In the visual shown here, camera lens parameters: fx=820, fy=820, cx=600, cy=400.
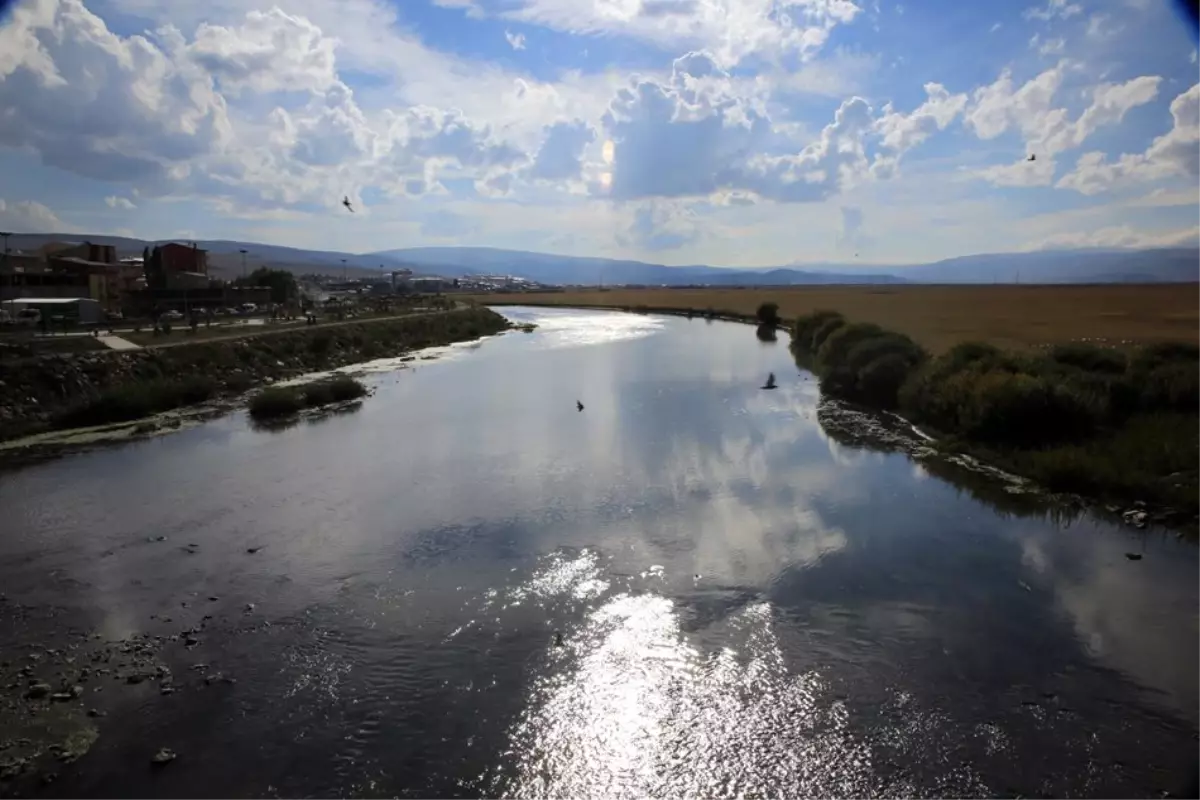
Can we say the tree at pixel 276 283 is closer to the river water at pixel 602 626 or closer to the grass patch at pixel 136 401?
the grass patch at pixel 136 401

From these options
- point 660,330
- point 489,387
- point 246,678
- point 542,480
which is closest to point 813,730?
point 246,678

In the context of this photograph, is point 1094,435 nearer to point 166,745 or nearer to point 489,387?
point 166,745

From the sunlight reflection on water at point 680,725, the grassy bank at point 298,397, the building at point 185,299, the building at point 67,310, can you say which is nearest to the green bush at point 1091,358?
the sunlight reflection on water at point 680,725

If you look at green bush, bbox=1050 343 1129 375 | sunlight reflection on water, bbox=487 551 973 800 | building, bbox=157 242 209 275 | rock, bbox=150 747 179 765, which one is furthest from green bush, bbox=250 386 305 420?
building, bbox=157 242 209 275

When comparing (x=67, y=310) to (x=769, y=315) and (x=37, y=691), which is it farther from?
(x=769, y=315)

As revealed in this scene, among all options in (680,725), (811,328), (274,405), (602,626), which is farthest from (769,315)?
(680,725)
